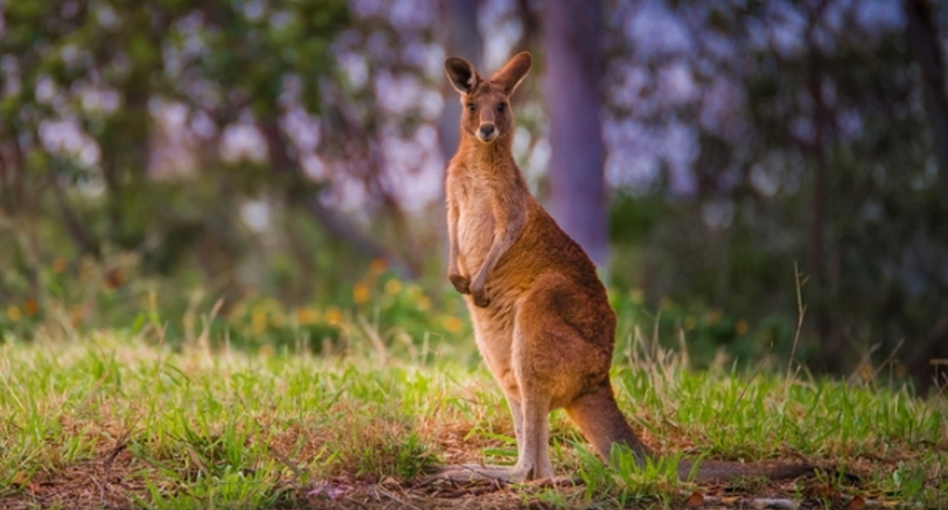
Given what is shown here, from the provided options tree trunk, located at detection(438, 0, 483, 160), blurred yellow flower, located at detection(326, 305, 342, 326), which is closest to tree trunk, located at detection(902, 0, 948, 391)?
tree trunk, located at detection(438, 0, 483, 160)

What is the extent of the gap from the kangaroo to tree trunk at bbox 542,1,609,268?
221 inches

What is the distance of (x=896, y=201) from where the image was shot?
1137cm

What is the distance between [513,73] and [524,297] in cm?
89

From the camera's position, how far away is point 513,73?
4527 mm

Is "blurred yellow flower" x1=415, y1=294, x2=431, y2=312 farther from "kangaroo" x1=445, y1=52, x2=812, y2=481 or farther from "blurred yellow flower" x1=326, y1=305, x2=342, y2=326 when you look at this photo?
"kangaroo" x1=445, y1=52, x2=812, y2=481

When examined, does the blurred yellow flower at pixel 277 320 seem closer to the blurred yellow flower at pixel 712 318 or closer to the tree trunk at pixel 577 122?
the tree trunk at pixel 577 122

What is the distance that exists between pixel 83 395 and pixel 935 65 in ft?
25.8

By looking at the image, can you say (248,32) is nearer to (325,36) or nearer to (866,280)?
(325,36)

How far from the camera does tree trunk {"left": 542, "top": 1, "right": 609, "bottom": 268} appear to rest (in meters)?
10.3

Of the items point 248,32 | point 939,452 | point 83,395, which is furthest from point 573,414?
point 248,32

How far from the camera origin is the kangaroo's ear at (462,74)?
4.45 meters

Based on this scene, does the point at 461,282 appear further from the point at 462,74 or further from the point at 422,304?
the point at 422,304

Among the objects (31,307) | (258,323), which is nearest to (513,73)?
(258,323)

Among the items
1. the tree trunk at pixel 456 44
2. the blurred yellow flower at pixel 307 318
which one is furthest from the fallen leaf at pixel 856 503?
the tree trunk at pixel 456 44
